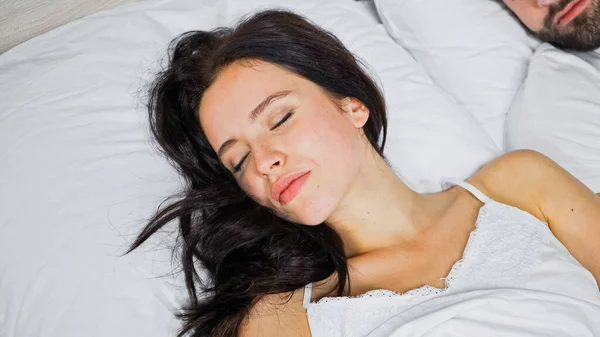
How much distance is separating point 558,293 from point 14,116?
127 centimetres

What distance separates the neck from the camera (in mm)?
1573

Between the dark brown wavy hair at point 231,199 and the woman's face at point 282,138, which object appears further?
the dark brown wavy hair at point 231,199

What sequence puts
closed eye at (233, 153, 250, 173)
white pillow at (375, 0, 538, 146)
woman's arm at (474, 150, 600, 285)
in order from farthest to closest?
white pillow at (375, 0, 538, 146) < woman's arm at (474, 150, 600, 285) < closed eye at (233, 153, 250, 173)

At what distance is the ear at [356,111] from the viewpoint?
5.18 feet

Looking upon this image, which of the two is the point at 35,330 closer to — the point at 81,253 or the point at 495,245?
the point at 81,253

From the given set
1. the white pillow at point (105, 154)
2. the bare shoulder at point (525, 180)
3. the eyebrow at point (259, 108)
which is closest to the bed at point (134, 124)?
the white pillow at point (105, 154)

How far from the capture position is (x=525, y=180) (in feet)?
5.48

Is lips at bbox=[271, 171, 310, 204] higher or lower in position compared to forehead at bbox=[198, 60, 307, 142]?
lower

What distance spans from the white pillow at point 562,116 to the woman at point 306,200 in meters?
0.19

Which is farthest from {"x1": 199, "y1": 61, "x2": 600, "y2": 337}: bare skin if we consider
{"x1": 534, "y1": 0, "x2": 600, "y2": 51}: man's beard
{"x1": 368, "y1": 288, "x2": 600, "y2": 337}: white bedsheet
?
{"x1": 534, "y1": 0, "x2": 600, "y2": 51}: man's beard

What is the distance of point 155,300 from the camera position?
1.47 metres

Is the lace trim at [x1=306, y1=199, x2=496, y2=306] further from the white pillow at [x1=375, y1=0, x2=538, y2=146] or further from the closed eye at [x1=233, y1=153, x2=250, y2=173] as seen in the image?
the white pillow at [x1=375, y1=0, x2=538, y2=146]

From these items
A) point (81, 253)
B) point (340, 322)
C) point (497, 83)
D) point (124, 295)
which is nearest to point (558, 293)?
point (340, 322)

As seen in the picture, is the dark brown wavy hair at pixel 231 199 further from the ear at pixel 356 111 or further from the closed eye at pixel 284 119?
the closed eye at pixel 284 119
